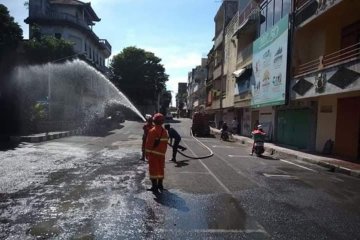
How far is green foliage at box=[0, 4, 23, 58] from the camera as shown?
111 ft

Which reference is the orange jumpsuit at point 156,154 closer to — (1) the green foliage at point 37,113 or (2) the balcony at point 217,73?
(1) the green foliage at point 37,113

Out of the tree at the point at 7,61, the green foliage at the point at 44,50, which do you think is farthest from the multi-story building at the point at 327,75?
the green foliage at the point at 44,50

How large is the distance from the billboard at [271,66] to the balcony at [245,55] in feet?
9.92

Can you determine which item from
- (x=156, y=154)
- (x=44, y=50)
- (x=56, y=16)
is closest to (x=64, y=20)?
(x=56, y=16)

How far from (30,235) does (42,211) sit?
5.12 feet

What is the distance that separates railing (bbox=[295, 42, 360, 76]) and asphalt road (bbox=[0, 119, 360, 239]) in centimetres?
692

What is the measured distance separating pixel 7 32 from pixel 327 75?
A: 24082 mm

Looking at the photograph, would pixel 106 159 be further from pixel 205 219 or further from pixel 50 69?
pixel 50 69

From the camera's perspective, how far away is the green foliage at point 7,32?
33812 millimetres

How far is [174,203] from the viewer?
9.14 meters

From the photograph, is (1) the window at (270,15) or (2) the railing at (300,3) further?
(1) the window at (270,15)

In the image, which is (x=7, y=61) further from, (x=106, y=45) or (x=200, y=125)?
(x=106, y=45)

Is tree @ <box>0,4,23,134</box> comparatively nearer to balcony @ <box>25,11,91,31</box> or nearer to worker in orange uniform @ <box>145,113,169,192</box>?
balcony @ <box>25,11,91,31</box>

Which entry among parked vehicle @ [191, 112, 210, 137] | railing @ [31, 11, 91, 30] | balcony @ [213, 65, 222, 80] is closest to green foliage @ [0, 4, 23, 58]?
parked vehicle @ [191, 112, 210, 137]
